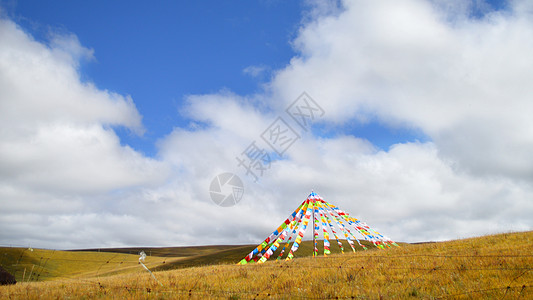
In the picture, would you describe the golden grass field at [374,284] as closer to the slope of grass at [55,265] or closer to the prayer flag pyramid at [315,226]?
the prayer flag pyramid at [315,226]

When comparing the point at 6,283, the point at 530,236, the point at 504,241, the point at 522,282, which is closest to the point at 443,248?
the point at 504,241

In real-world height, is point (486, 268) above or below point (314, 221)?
below

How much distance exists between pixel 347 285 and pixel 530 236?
15.1m

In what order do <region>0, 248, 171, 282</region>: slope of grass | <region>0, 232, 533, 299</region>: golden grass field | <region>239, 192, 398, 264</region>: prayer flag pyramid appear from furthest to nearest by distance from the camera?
<region>0, 248, 171, 282</region>: slope of grass < <region>239, 192, 398, 264</region>: prayer flag pyramid < <region>0, 232, 533, 299</region>: golden grass field

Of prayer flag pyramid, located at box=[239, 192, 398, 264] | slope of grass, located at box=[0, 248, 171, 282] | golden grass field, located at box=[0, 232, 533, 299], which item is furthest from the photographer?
slope of grass, located at box=[0, 248, 171, 282]

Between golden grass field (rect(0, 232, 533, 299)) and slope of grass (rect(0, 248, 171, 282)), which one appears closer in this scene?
golden grass field (rect(0, 232, 533, 299))

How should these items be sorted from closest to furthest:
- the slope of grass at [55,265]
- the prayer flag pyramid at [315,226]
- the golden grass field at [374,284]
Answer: the golden grass field at [374,284]
the prayer flag pyramid at [315,226]
the slope of grass at [55,265]

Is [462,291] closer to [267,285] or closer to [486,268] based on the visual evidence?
[486,268]

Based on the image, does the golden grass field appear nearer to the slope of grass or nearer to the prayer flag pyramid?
the prayer flag pyramid

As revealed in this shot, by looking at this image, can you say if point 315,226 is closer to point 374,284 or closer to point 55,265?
point 374,284

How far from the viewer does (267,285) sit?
10.6m

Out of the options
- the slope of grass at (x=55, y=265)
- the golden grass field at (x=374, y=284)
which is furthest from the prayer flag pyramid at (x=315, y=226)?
the slope of grass at (x=55, y=265)

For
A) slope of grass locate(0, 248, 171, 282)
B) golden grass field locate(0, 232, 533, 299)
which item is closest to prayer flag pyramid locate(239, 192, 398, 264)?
golden grass field locate(0, 232, 533, 299)

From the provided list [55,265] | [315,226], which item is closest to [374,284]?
[315,226]
